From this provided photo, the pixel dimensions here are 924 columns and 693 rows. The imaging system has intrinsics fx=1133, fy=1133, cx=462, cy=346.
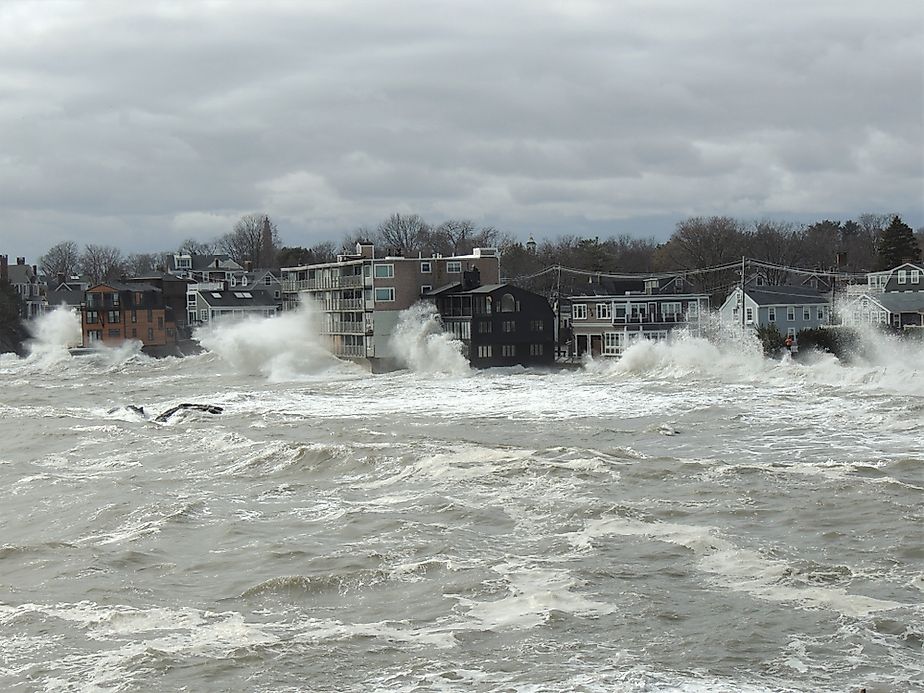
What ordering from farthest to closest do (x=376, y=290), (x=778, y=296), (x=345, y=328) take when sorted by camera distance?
(x=345, y=328) < (x=376, y=290) < (x=778, y=296)

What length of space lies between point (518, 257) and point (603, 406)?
6233 centimetres

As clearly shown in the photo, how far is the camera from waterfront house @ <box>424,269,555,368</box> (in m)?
60.7

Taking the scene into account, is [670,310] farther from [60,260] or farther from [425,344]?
[60,260]

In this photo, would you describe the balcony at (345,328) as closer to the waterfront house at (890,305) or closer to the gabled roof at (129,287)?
the gabled roof at (129,287)

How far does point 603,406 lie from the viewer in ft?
133

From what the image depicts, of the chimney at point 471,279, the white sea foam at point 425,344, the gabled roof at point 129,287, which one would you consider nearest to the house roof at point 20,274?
the gabled roof at point 129,287

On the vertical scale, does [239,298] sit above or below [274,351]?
above

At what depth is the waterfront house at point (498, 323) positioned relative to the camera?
60688 millimetres

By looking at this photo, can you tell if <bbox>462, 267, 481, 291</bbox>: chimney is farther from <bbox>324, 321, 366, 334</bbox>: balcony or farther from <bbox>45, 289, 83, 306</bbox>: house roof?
<bbox>45, 289, 83, 306</bbox>: house roof

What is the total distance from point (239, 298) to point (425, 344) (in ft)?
110

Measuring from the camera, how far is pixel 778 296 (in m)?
63.2

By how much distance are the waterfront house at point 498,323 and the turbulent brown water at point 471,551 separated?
2254cm

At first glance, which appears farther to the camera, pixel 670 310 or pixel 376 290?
pixel 670 310

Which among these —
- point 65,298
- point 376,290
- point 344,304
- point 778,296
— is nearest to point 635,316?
point 778,296
